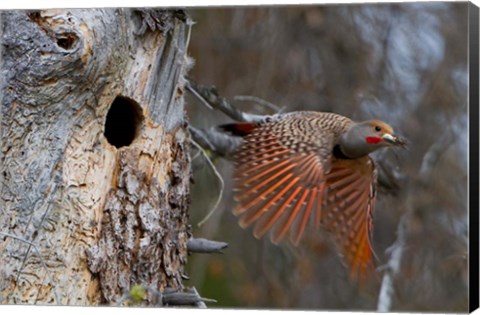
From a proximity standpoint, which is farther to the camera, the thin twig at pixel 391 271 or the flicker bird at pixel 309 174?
the thin twig at pixel 391 271

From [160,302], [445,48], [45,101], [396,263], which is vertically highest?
[445,48]

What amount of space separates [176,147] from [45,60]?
610 millimetres

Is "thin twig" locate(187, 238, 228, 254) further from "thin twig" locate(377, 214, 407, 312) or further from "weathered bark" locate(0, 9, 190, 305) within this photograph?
"thin twig" locate(377, 214, 407, 312)

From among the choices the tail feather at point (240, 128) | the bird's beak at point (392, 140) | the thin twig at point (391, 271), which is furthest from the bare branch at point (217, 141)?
the thin twig at point (391, 271)

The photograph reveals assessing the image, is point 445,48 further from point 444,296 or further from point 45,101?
point 45,101

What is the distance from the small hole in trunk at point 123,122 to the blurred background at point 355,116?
0.71 meters

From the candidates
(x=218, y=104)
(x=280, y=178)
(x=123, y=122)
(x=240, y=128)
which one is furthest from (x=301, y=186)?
(x=123, y=122)

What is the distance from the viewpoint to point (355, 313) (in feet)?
15.3

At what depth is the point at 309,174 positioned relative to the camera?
4867 millimetres

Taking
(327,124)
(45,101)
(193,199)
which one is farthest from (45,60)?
(193,199)

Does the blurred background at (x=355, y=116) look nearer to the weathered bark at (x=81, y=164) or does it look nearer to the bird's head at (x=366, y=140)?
the bird's head at (x=366, y=140)

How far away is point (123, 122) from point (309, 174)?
2.62 ft

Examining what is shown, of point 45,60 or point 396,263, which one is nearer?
point 45,60

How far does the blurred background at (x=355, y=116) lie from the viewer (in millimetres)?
5355
